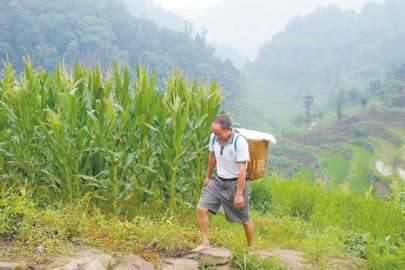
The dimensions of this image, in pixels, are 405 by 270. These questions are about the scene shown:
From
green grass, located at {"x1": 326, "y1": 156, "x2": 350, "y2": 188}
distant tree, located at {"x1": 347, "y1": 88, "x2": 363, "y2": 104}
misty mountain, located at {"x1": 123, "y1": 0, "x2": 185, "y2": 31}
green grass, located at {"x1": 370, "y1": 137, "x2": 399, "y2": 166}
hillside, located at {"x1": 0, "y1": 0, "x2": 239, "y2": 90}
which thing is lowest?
green grass, located at {"x1": 326, "y1": 156, "x2": 350, "y2": 188}

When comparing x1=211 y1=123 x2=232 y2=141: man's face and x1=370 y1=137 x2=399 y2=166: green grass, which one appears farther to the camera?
x1=370 y1=137 x2=399 y2=166: green grass

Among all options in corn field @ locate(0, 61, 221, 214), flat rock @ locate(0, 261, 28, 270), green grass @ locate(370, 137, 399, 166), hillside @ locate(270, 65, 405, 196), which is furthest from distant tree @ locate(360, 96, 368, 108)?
flat rock @ locate(0, 261, 28, 270)

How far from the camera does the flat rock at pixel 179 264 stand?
4.46 meters

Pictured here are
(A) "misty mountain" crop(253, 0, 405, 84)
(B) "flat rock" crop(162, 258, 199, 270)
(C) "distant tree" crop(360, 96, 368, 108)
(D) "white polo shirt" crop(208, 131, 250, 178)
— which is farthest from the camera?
(A) "misty mountain" crop(253, 0, 405, 84)

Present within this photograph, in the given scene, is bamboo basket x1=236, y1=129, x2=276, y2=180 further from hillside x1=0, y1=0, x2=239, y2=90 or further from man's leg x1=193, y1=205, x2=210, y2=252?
hillside x1=0, y1=0, x2=239, y2=90

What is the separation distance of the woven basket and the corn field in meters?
0.97

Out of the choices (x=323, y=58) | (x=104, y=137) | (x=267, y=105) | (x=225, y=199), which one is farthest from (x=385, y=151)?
(x=323, y=58)

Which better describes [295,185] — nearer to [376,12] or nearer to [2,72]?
[2,72]

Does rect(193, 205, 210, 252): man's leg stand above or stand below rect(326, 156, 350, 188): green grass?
above

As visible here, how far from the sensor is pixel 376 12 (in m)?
135

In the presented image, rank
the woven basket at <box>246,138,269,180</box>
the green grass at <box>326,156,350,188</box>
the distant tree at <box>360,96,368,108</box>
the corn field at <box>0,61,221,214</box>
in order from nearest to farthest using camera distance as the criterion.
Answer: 1. the woven basket at <box>246,138,269,180</box>
2. the corn field at <box>0,61,221,214</box>
3. the green grass at <box>326,156,350,188</box>
4. the distant tree at <box>360,96,368,108</box>

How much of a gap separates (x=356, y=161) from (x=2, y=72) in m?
38.1

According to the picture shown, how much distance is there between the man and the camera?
15.9ft

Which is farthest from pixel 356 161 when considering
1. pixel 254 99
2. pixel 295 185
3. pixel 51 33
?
pixel 254 99
